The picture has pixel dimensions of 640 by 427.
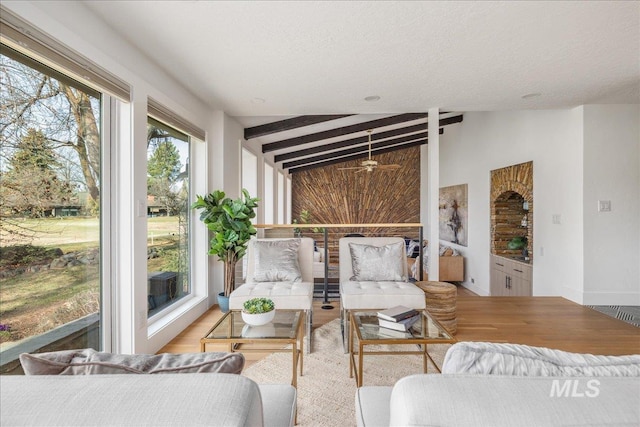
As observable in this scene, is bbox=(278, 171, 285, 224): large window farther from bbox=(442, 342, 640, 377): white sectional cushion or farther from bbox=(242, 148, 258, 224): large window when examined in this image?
bbox=(442, 342, 640, 377): white sectional cushion

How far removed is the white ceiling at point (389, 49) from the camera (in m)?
2.18

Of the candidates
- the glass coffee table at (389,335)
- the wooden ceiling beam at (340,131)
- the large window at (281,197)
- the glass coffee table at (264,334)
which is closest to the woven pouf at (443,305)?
the glass coffee table at (389,335)

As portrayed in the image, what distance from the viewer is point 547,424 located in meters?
0.69

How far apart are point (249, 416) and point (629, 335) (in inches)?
158

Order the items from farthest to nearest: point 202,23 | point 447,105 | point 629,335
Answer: point 447,105
point 629,335
point 202,23

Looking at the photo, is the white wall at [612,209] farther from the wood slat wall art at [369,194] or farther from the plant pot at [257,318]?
the wood slat wall art at [369,194]

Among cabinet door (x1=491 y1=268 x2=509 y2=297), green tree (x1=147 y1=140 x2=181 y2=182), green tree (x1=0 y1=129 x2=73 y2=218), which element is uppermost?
green tree (x1=147 y1=140 x2=181 y2=182)

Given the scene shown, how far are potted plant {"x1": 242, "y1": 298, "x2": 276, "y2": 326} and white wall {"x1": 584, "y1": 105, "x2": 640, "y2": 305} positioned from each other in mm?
4153

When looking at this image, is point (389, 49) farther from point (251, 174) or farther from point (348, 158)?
point (348, 158)

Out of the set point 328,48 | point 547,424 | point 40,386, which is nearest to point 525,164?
point 328,48

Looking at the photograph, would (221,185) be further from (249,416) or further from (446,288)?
(249,416)

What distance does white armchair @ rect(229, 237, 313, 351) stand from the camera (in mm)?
2963

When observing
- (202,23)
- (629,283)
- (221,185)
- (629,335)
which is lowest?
(629,335)

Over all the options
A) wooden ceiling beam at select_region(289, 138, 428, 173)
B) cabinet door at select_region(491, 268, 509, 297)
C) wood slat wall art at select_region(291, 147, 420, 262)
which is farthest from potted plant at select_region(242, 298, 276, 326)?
wooden ceiling beam at select_region(289, 138, 428, 173)
